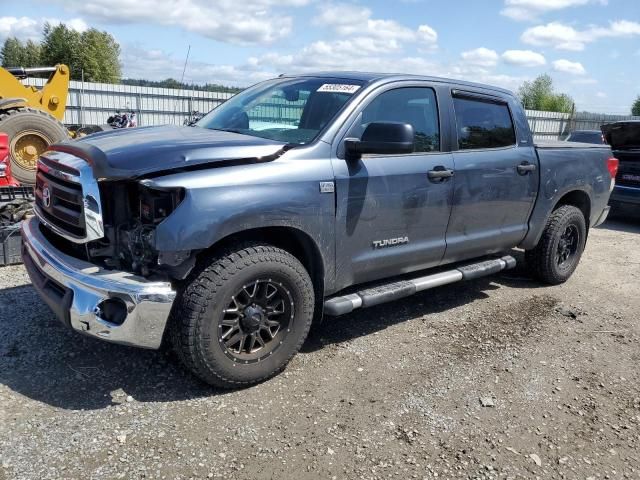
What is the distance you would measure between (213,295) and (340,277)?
1.02m

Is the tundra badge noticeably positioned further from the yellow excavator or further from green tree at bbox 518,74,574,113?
green tree at bbox 518,74,574,113

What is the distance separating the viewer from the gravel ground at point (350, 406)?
2.83m

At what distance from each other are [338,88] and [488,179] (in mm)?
1542

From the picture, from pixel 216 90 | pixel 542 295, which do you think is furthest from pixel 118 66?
pixel 542 295

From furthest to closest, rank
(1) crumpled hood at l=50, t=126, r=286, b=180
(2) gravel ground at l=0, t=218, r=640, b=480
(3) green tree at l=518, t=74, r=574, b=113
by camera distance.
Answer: (3) green tree at l=518, t=74, r=574, b=113
(1) crumpled hood at l=50, t=126, r=286, b=180
(2) gravel ground at l=0, t=218, r=640, b=480

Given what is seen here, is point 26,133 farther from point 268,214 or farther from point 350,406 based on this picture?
point 350,406

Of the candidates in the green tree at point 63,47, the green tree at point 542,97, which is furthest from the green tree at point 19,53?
the green tree at point 542,97

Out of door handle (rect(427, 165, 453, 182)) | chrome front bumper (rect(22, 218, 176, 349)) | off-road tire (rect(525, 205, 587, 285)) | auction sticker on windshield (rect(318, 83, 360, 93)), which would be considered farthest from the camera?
off-road tire (rect(525, 205, 587, 285))

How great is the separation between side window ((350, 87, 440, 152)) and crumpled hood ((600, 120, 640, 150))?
6843 mm

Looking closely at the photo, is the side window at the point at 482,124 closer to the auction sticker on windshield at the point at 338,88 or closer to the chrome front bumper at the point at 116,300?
the auction sticker on windshield at the point at 338,88

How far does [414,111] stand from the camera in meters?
4.30

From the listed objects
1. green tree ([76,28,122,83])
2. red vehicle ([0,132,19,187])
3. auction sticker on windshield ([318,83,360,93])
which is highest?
green tree ([76,28,122,83])

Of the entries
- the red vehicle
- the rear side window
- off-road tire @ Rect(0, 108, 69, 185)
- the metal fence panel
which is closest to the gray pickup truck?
the red vehicle

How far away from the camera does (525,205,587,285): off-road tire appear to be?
18.5ft
